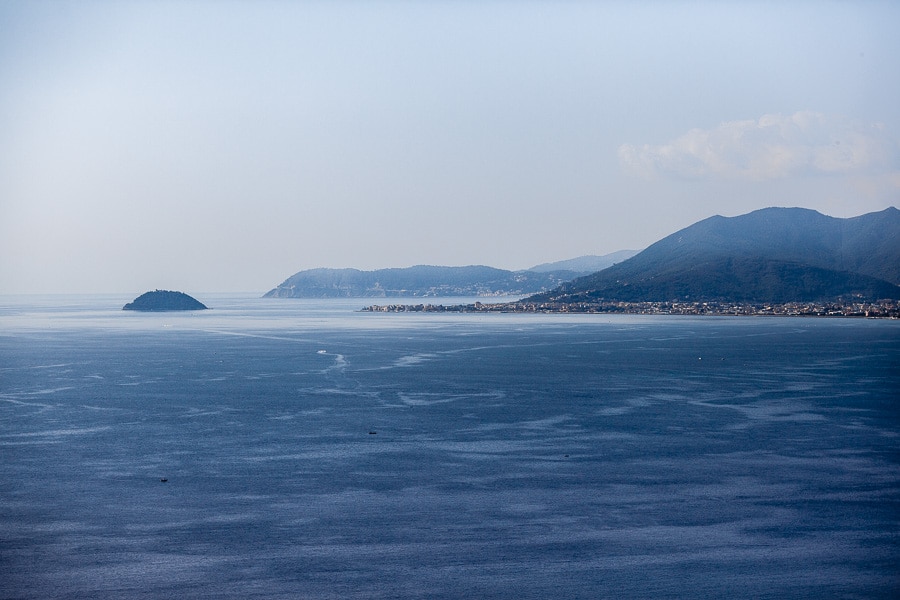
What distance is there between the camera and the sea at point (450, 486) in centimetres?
1736

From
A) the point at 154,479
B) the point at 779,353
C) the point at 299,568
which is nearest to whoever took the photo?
the point at 299,568

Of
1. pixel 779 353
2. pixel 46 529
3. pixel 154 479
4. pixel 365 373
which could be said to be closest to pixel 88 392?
pixel 365 373

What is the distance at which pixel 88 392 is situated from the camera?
4475 cm

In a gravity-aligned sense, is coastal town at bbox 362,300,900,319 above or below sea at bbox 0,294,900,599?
above

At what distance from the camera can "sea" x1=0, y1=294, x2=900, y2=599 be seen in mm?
17359

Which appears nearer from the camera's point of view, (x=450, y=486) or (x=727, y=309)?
(x=450, y=486)

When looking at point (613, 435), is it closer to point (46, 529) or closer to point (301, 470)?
point (301, 470)

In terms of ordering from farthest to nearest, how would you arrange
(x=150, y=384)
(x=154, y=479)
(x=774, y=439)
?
(x=150, y=384) < (x=774, y=439) < (x=154, y=479)

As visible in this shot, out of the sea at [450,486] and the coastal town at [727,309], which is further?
the coastal town at [727,309]

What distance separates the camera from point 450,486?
2412 cm

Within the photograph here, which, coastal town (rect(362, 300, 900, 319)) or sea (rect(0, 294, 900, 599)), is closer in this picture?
sea (rect(0, 294, 900, 599))

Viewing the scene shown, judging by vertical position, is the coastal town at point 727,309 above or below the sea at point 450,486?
above

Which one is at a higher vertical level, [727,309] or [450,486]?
[727,309]

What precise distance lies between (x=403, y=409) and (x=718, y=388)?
18.1 meters
